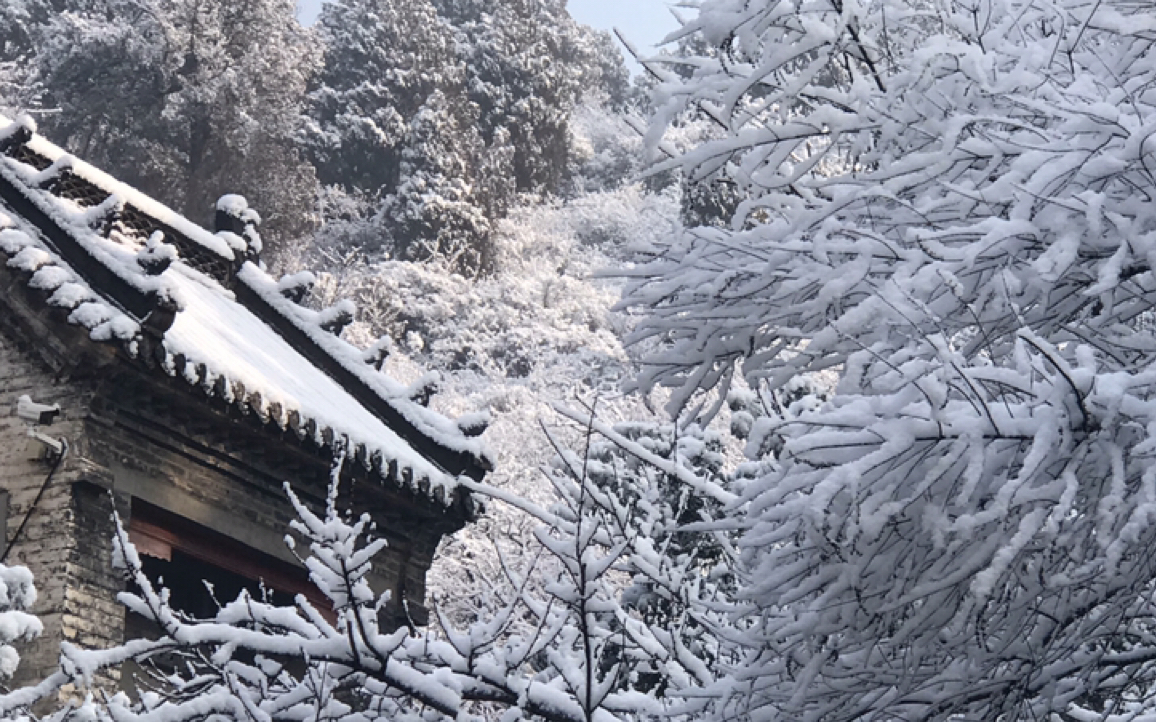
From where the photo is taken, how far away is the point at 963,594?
10.9 feet

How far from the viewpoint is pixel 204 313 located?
31.6ft

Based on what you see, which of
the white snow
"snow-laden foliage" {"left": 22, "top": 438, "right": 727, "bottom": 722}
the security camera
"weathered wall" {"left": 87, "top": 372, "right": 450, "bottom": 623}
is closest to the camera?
"snow-laden foliage" {"left": 22, "top": 438, "right": 727, "bottom": 722}

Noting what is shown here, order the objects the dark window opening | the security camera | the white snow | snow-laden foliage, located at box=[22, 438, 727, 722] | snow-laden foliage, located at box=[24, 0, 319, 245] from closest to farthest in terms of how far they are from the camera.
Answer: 1. snow-laden foliage, located at box=[22, 438, 727, 722]
2. the security camera
3. the dark window opening
4. the white snow
5. snow-laden foliage, located at box=[24, 0, 319, 245]

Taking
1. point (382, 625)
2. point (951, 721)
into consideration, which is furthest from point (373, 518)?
point (951, 721)

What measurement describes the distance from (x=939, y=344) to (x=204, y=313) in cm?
746

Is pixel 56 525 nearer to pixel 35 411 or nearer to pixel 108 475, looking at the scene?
pixel 108 475

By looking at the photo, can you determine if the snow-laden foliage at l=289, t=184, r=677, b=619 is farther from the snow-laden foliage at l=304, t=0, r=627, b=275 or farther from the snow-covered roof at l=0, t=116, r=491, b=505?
the snow-covered roof at l=0, t=116, r=491, b=505

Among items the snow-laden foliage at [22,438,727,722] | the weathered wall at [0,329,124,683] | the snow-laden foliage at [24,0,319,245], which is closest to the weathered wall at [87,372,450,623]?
the weathered wall at [0,329,124,683]

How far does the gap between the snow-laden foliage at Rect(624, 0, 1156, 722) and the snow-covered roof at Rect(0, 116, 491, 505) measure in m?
4.11

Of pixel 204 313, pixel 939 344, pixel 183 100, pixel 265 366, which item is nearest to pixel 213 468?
pixel 265 366

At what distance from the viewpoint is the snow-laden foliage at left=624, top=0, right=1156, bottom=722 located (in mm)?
3102

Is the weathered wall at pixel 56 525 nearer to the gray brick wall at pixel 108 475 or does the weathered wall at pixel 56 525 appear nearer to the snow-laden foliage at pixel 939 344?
the gray brick wall at pixel 108 475

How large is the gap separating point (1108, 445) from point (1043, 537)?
0.31m

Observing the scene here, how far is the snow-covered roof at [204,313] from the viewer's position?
24.8ft
